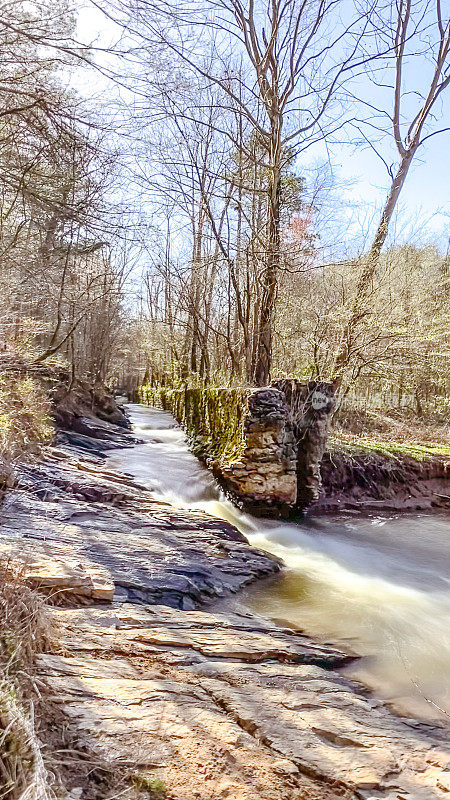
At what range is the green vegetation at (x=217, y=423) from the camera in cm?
953

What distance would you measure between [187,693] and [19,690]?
0.99 metres

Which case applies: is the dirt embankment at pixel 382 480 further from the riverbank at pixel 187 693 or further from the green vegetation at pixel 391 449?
the riverbank at pixel 187 693

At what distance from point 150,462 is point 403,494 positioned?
5706mm

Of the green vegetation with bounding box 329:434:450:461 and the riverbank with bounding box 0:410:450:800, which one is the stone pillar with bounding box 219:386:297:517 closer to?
the green vegetation with bounding box 329:434:450:461

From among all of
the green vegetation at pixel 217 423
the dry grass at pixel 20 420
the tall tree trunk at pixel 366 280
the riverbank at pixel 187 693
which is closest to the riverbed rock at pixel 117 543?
the riverbank at pixel 187 693

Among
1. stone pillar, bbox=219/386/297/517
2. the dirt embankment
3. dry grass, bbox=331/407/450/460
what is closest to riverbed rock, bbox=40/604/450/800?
stone pillar, bbox=219/386/297/517

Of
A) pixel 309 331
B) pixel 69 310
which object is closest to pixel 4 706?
pixel 309 331

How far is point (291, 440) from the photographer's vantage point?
9.07 metres

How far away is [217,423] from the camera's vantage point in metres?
11.3

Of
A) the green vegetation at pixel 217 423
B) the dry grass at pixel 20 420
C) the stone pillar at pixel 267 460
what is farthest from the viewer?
the green vegetation at pixel 217 423

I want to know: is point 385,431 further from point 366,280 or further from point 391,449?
point 366,280

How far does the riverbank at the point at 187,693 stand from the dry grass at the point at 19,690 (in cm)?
13

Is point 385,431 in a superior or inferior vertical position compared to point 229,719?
superior

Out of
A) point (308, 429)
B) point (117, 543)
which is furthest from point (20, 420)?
point (308, 429)
